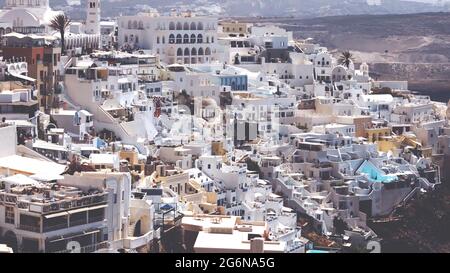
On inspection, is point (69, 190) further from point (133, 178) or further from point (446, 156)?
point (446, 156)

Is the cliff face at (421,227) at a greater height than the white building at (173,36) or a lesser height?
lesser

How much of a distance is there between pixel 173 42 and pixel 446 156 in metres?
5.33

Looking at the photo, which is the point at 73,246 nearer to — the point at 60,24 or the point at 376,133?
the point at 376,133

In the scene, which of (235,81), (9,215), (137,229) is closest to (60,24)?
(235,81)

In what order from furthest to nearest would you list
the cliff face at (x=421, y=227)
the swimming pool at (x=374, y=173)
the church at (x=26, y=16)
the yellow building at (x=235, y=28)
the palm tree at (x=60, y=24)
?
the yellow building at (x=235, y=28), the church at (x=26, y=16), the palm tree at (x=60, y=24), the swimming pool at (x=374, y=173), the cliff face at (x=421, y=227)

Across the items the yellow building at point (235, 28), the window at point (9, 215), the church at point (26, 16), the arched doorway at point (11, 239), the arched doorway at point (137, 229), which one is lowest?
the arched doorway at point (137, 229)

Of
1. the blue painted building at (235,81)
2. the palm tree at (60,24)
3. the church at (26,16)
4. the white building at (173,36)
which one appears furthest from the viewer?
the white building at (173,36)

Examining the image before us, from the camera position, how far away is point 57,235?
299 inches

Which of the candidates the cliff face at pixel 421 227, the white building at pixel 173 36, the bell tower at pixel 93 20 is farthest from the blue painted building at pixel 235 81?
the cliff face at pixel 421 227

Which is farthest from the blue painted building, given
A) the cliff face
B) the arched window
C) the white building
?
the cliff face

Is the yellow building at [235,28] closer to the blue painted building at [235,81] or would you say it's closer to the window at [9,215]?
the blue painted building at [235,81]

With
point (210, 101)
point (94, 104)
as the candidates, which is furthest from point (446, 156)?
point (94, 104)

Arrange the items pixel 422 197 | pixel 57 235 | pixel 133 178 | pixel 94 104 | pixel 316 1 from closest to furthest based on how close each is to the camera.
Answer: pixel 57 235 < pixel 133 178 < pixel 94 104 < pixel 422 197 < pixel 316 1

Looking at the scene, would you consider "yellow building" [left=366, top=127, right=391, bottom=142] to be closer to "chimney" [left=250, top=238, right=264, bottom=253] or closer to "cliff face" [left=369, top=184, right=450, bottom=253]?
"cliff face" [left=369, top=184, right=450, bottom=253]
